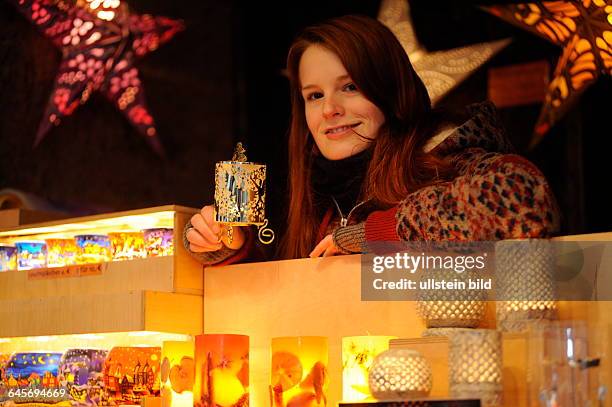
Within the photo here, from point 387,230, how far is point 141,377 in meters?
0.60

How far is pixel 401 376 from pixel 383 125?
0.91 metres

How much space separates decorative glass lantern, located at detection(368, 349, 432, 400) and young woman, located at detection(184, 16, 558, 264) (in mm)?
336

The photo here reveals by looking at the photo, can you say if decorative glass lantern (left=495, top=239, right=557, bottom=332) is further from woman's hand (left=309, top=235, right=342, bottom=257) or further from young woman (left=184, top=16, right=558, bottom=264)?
woman's hand (left=309, top=235, right=342, bottom=257)

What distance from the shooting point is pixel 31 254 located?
8.23ft

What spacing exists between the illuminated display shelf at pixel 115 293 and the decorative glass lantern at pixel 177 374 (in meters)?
0.09

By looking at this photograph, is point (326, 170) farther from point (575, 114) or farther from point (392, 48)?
point (575, 114)

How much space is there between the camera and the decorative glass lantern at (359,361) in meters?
1.81

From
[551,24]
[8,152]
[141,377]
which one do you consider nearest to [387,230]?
[141,377]

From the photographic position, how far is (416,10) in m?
4.25

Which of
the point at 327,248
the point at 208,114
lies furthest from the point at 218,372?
the point at 208,114

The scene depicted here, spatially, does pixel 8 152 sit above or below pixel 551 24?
below

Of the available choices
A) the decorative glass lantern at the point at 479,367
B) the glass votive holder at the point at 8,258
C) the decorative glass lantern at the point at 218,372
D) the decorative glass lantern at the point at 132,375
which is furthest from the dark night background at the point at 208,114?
the decorative glass lantern at the point at 479,367

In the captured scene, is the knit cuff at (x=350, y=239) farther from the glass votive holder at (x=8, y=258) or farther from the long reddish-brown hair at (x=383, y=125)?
the glass votive holder at (x=8, y=258)

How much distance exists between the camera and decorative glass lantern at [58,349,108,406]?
2160 millimetres
